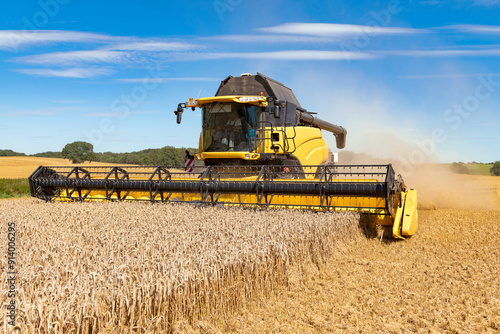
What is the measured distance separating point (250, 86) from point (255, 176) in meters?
2.99

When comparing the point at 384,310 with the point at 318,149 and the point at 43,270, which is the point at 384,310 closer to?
the point at 43,270

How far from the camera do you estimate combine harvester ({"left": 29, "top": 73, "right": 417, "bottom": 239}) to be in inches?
254

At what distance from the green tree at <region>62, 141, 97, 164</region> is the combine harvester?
127ft

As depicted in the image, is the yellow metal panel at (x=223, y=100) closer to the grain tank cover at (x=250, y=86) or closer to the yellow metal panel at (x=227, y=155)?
the yellow metal panel at (x=227, y=155)

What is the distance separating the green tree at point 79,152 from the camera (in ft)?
150

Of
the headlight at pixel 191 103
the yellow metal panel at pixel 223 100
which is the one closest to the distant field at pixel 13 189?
the headlight at pixel 191 103

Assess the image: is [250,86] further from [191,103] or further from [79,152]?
[79,152]

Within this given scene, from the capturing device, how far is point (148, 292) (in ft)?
8.00

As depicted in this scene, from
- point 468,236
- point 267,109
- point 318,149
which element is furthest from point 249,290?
point 318,149

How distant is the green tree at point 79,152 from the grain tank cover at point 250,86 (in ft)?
129

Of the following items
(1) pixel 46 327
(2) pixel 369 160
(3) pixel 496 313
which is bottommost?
(3) pixel 496 313

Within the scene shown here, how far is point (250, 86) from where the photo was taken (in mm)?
9977

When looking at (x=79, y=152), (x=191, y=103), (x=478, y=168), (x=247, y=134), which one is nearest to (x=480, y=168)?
(x=478, y=168)

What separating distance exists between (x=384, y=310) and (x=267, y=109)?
5494 millimetres
